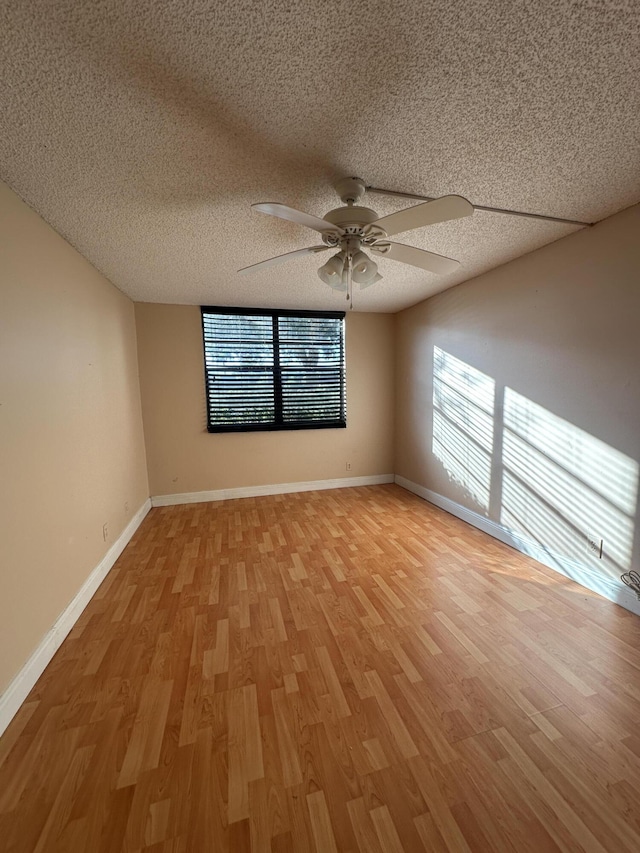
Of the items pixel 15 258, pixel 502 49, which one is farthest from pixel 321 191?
pixel 15 258

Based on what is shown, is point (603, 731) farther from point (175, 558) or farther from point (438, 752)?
point (175, 558)

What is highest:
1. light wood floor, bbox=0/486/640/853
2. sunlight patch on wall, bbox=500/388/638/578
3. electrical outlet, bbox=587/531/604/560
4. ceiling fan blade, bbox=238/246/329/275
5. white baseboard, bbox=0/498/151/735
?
ceiling fan blade, bbox=238/246/329/275

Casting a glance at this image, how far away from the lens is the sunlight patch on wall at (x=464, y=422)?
2932 millimetres

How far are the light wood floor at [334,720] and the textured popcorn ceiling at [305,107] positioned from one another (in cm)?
237

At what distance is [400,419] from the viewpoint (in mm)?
4434

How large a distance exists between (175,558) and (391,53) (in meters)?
3.13

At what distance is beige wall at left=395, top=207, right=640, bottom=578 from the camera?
1928 mm

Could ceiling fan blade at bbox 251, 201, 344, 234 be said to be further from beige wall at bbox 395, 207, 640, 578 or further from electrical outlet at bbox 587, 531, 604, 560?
electrical outlet at bbox 587, 531, 604, 560

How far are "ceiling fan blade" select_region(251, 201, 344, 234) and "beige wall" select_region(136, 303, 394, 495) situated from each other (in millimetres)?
2733

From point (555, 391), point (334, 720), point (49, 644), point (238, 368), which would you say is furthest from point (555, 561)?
point (238, 368)

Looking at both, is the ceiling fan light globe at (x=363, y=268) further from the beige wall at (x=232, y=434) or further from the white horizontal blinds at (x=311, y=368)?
the beige wall at (x=232, y=434)

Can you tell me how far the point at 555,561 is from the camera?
7.70 feet

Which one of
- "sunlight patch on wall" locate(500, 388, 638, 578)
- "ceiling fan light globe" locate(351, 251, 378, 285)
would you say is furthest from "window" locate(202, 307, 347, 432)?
"ceiling fan light globe" locate(351, 251, 378, 285)

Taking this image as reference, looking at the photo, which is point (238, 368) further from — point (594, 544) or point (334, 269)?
point (594, 544)
